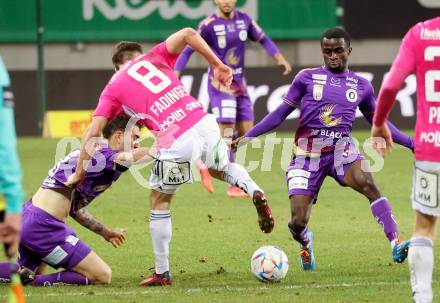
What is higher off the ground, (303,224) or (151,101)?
(151,101)

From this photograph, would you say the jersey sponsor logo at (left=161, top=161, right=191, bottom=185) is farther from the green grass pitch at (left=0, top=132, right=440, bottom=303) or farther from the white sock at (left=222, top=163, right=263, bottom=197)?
the green grass pitch at (left=0, top=132, right=440, bottom=303)

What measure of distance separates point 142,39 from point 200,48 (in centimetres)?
1490

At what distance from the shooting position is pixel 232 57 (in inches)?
524

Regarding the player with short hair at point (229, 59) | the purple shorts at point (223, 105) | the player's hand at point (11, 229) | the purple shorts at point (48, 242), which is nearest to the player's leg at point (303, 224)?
the purple shorts at point (48, 242)

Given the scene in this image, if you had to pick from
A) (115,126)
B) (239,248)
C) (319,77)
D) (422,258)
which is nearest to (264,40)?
(239,248)

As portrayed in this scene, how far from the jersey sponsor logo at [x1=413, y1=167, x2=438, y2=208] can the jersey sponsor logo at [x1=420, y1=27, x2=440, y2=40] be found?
29.3 inches

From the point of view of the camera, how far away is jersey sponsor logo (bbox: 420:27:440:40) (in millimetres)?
5879

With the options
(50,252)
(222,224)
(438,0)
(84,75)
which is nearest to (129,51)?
(50,252)

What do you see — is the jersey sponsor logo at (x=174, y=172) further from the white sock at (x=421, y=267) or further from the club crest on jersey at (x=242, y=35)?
the club crest on jersey at (x=242, y=35)

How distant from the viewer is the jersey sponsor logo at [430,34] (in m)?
A: 5.88

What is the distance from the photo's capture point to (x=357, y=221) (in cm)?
1079

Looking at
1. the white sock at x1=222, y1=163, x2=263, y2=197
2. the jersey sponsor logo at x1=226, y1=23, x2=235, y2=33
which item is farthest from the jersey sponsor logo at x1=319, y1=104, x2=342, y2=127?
the jersey sponsor logo at x1=226, y1=23, x2=235, y2=33

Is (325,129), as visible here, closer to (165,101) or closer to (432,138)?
(165,101)

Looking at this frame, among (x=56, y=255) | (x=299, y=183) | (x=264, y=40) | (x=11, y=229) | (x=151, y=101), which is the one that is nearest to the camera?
(x=11, y=229)
